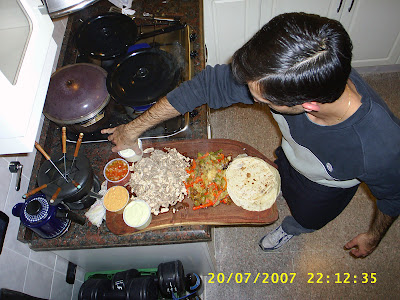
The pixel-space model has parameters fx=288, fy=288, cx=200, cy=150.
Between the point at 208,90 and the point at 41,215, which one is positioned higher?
the point at 208,90

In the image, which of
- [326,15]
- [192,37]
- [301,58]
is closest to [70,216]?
[301,58]

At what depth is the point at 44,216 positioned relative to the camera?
45.6 inches

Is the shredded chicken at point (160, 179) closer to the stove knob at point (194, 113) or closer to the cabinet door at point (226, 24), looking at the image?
the stove knob at point (194, 113)

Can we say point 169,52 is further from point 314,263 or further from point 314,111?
point 314,263

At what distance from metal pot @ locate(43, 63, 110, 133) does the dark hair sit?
77cm

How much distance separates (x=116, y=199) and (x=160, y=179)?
215 mm

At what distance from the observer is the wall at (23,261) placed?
3.94ft

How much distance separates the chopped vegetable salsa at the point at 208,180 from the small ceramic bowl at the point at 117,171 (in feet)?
0.97

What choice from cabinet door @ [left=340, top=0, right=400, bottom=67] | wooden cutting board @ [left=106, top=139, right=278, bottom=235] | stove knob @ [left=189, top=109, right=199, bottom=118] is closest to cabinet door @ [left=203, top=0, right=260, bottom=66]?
cabinet door @ [left=340, top=0, right=400, bottom=67]

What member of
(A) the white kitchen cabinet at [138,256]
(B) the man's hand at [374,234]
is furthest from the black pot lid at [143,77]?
(B) the man's hand at [374,234]

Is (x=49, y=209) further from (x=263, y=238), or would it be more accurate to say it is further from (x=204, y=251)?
(x=263, y=238)

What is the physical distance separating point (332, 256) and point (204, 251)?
1151 millimetres

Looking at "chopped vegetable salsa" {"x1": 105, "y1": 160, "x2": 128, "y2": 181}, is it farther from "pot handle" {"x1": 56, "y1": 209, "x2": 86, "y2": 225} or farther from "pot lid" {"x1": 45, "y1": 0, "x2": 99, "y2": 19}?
"pot lid" {"x1": 45, "y1": 0, "x2": 99, "y2": 19}

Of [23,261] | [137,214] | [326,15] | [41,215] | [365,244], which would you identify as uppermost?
[326,15]
